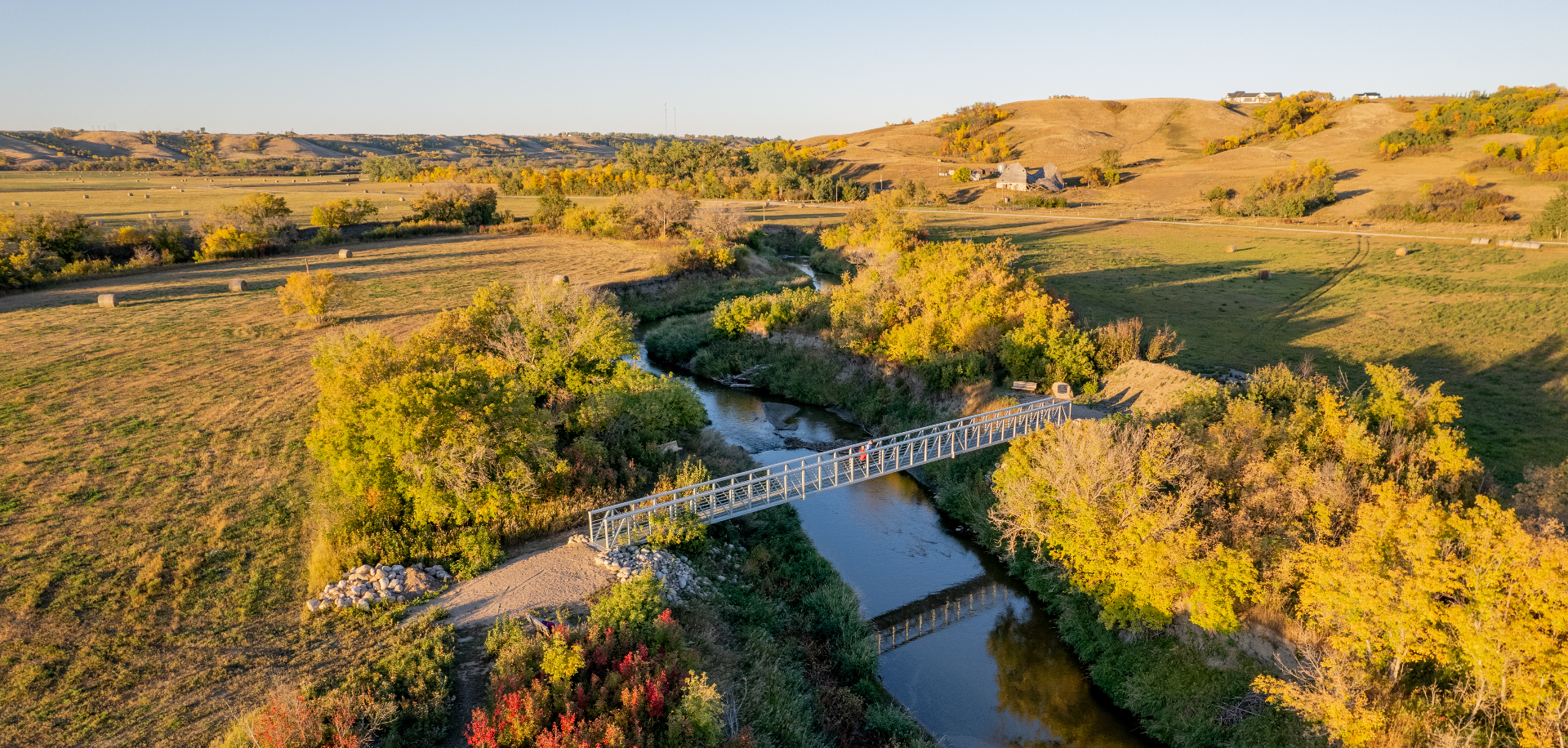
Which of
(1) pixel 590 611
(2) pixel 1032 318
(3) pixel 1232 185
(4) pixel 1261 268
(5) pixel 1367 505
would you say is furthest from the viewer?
(3) pixel 1232 185

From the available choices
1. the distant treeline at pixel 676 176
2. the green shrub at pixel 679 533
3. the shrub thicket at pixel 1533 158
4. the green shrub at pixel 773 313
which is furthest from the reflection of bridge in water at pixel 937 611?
the shrub thicket at pixel 1533 158

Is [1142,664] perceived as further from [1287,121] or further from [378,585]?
[1287,121]

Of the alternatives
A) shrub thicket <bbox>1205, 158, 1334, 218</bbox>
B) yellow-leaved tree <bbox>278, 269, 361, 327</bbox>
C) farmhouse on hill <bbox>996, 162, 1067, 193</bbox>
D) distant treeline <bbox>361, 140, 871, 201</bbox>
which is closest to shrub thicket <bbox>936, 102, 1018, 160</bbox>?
farmhouse on hill <bbox>996, 162, 1067, 193</bbox>

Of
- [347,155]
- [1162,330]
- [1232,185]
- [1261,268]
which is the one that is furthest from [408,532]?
[347,155]

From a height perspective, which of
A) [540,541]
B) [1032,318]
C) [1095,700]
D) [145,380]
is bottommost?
[1095,700]

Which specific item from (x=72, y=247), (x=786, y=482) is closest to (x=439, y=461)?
(x=786, y=482)

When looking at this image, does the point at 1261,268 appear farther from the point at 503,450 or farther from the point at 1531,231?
the point at 503,450

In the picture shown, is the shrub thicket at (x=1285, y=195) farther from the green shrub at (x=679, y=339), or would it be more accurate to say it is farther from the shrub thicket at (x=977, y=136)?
the green shrub at (x=679, y=339)
